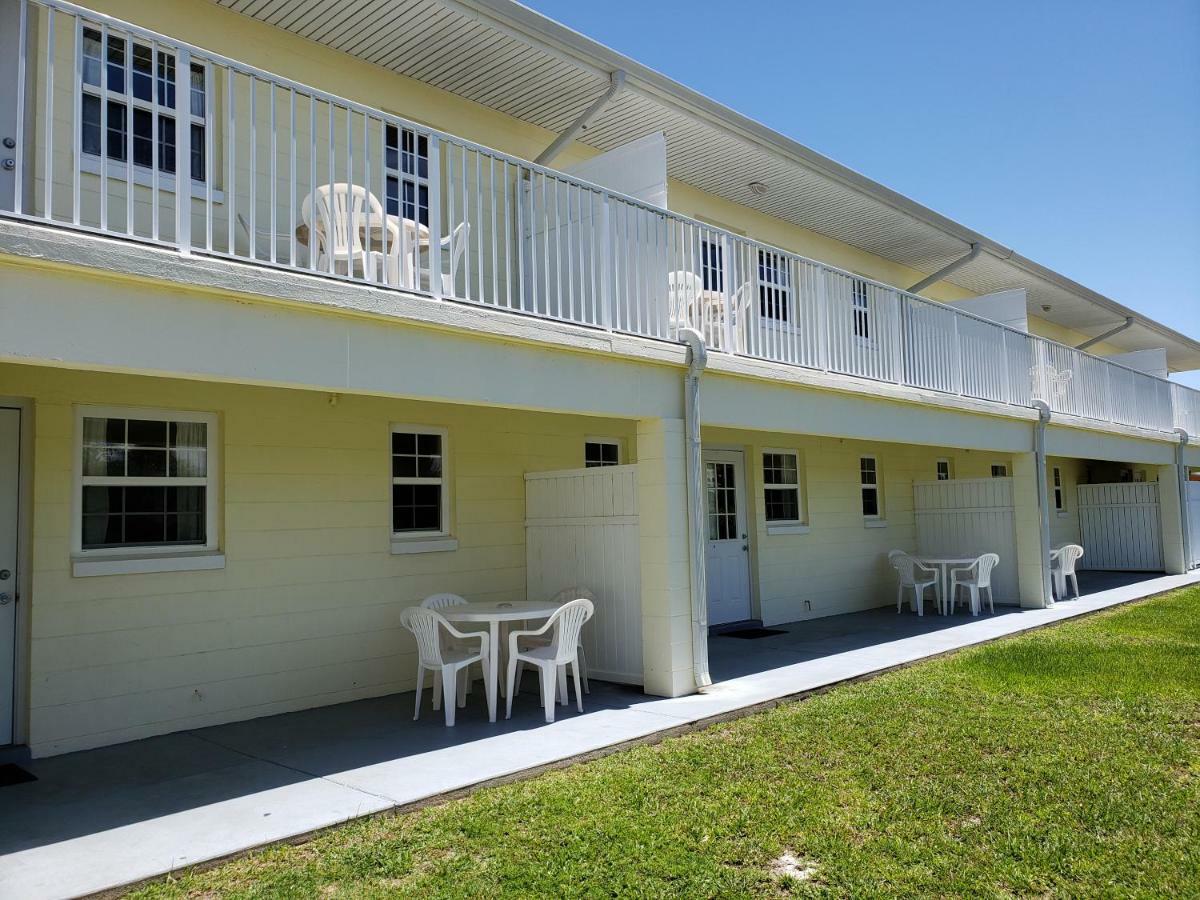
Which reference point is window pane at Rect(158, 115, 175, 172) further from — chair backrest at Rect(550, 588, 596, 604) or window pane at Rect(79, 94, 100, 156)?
chair backrest at Rect(550, 588, 596, 604)

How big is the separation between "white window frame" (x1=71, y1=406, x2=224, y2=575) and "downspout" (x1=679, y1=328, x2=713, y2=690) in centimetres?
395

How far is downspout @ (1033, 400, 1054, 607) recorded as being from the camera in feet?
42.5

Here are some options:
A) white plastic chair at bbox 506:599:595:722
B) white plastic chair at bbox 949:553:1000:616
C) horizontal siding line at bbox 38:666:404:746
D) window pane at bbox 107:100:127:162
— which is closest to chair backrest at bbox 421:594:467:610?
horizontal siding line at bbox 38:666:404:746

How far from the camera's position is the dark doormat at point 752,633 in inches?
445

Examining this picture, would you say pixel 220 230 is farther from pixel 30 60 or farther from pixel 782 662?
pixel 782 662

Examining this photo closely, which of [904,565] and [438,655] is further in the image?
[904,565]

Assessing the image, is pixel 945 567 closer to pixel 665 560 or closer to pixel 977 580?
pixel 977 580

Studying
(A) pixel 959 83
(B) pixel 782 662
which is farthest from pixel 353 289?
(A) pixel 959 83

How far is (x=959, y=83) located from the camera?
1380 centimetres

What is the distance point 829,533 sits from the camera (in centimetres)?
1357

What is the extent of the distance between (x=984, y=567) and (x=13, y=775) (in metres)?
12.0

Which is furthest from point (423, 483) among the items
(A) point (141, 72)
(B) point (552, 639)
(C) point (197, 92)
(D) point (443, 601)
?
(A) point (141, 72)

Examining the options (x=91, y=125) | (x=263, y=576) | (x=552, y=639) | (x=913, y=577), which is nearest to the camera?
(x=91, y=125)


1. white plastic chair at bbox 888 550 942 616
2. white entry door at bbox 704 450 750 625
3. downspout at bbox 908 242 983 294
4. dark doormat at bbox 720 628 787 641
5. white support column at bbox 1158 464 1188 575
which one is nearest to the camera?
dark doormat at bbox 720 628 787 641
